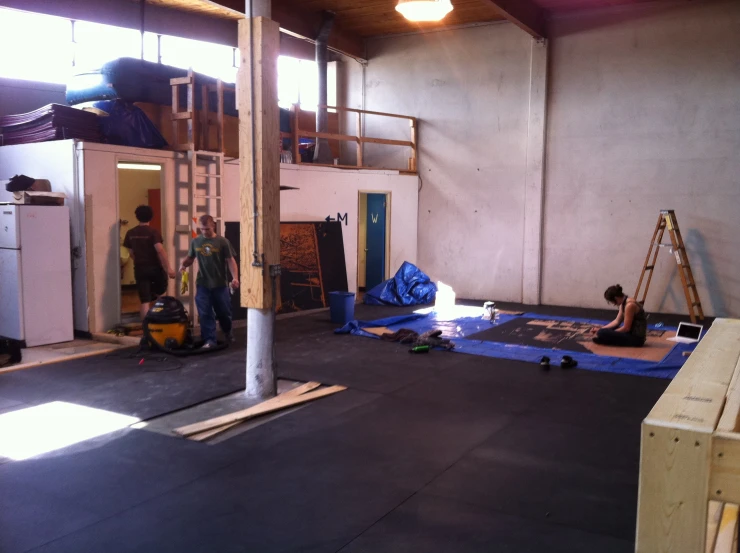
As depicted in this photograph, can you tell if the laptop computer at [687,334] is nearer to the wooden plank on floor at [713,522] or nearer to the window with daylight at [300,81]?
the wooden plank on floor at [713,522]

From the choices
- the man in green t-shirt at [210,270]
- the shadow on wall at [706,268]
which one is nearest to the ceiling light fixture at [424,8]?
the man in green t-shirt at [210,270]

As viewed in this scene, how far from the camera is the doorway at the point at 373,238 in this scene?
539 inches

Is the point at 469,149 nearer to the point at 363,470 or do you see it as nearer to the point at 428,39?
the point at 428,39

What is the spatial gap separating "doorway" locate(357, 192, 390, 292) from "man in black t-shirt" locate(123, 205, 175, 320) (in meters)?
5.32

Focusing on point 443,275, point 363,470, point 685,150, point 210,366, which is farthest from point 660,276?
point 363,470

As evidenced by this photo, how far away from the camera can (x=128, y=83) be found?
31.5 ft

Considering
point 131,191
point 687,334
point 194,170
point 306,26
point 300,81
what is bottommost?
point 687,334

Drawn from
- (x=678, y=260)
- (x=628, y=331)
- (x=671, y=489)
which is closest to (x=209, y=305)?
(x=628, y=331)

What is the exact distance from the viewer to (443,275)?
14.1 m

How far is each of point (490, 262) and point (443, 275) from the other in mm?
1094

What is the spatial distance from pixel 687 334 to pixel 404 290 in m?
5.26

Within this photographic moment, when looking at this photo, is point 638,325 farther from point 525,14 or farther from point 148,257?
point 148,257

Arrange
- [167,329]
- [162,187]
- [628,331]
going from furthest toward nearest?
[162,187]
[628,331]
[167,329]

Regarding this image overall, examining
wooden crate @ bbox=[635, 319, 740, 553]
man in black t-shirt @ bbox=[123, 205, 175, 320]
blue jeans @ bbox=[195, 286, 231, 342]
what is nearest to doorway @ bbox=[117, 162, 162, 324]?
man in black t-shirt @ bbox=[123, 205, 175, 320]
